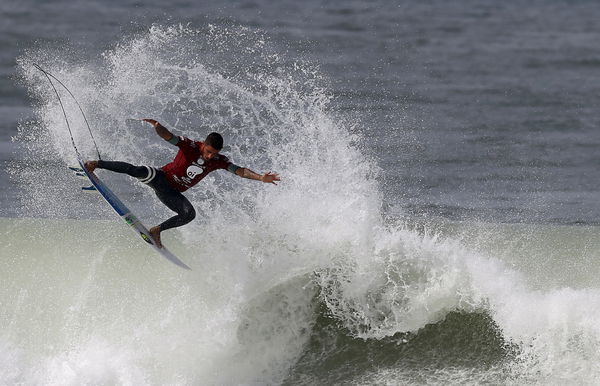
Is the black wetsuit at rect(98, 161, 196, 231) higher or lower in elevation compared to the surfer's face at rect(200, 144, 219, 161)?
lower

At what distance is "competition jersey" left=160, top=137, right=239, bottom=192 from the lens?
404 inches

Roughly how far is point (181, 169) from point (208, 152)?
0.45 metres

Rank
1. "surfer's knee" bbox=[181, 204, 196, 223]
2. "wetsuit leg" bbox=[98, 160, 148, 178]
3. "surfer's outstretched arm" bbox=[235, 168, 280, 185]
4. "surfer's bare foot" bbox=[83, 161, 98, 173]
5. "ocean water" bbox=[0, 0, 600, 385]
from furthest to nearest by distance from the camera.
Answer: "ocean water" bbox=[0, 0, 600, 385]
"surfer's knee" bbox=[181, 204, 196, 223]
"wetsuit leg" bbox=[98, 160, 148, 178]
"surfer's bare foot" bbox=[83, 161, 98, 173]
"surfer's outstretched arm" bbox=[235, 168, 280, 185]

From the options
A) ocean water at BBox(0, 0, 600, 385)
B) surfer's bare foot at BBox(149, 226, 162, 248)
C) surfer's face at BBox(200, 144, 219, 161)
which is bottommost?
ocean water at BBox(0, 0, 600, 385)

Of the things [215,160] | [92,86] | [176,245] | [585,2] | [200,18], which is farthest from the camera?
[585,2]

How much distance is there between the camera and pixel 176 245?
1226cm

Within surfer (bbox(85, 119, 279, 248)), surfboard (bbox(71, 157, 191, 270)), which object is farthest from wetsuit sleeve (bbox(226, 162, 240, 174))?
surfboard (bbox(71, 157, 191, 270))

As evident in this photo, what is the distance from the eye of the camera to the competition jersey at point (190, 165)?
1027 centimetres

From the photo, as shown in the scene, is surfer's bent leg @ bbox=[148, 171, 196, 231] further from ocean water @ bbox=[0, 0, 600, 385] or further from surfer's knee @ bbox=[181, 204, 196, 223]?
ocean water @ bbox=[0, 0, 600, 385]

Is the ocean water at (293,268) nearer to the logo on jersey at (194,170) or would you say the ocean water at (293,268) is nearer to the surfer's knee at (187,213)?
the surfer's knee at (187,213)

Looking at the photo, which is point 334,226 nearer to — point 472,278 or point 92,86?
point 472,278

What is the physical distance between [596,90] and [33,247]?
17327mm

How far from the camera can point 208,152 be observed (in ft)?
33.2

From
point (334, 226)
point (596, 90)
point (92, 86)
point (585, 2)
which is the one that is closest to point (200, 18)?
point (596, 90)
